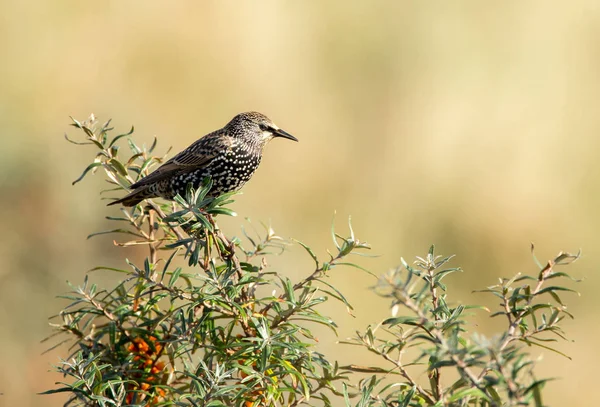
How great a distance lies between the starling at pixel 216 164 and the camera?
13.8 ft

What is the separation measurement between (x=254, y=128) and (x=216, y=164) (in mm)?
471

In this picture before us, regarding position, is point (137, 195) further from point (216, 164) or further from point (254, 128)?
point (254, 128)

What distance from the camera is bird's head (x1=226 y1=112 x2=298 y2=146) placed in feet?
15.0

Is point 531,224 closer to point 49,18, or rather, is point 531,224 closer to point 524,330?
point 49,18

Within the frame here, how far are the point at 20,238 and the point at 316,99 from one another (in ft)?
20.3

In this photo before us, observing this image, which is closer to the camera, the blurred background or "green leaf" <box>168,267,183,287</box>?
"green leaf" <box>168,267,183,287</box>

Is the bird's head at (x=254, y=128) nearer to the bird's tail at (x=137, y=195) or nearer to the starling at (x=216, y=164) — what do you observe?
the starling at (x=216, y=164)

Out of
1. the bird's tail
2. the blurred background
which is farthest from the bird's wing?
the blurred background

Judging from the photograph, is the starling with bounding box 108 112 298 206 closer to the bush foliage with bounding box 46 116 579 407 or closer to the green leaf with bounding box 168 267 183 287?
the bush foliage with bounding box 46 116 579 407

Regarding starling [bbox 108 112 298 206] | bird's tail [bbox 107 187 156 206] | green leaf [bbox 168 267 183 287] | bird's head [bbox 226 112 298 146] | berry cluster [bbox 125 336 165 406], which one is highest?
bird's head [bbox 226 112 298 146]

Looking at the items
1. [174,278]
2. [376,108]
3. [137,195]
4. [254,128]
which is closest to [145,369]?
[174,278]

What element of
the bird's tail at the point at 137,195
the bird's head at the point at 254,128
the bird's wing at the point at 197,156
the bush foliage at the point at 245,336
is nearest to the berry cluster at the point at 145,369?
the bush foliage at the point at 245,336

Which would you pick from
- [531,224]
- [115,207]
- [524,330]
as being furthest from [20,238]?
[531,224]

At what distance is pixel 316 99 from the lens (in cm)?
1144
